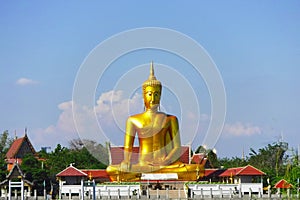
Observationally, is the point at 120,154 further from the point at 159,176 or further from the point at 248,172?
the point at 248,172

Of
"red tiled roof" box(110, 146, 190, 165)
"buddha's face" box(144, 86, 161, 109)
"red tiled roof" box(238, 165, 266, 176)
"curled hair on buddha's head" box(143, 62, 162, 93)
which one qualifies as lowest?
"red tiled roof" box(238, 165, 266, 176)

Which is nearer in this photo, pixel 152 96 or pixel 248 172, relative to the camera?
pixel 248 172

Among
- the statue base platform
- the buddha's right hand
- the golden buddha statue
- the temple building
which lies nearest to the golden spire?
the golden buddha statue

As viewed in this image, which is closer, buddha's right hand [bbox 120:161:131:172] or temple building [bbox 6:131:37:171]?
buddha's right hand [bbox 120:161:131:172]

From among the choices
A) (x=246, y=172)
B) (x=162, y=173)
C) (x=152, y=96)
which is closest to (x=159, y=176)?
(x=162, y=173)

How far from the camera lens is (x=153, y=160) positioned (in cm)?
3139

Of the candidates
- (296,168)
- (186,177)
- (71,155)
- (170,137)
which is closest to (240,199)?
(186,177)

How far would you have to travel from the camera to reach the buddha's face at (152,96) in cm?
3206

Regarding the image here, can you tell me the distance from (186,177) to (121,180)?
3.23m

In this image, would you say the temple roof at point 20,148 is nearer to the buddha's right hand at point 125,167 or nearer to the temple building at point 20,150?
the temple building at point 20,150

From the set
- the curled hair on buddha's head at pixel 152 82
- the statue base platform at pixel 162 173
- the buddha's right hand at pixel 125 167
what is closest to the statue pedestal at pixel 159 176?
the statue base platform at pixel 162 173

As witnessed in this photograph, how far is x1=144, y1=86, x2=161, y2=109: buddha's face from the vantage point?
32.1m

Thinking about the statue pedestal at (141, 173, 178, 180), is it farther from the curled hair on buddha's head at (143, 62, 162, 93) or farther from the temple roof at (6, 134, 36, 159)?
the temple roof at (6, 134, 36, 159)

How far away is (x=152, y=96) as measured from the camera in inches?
1262
